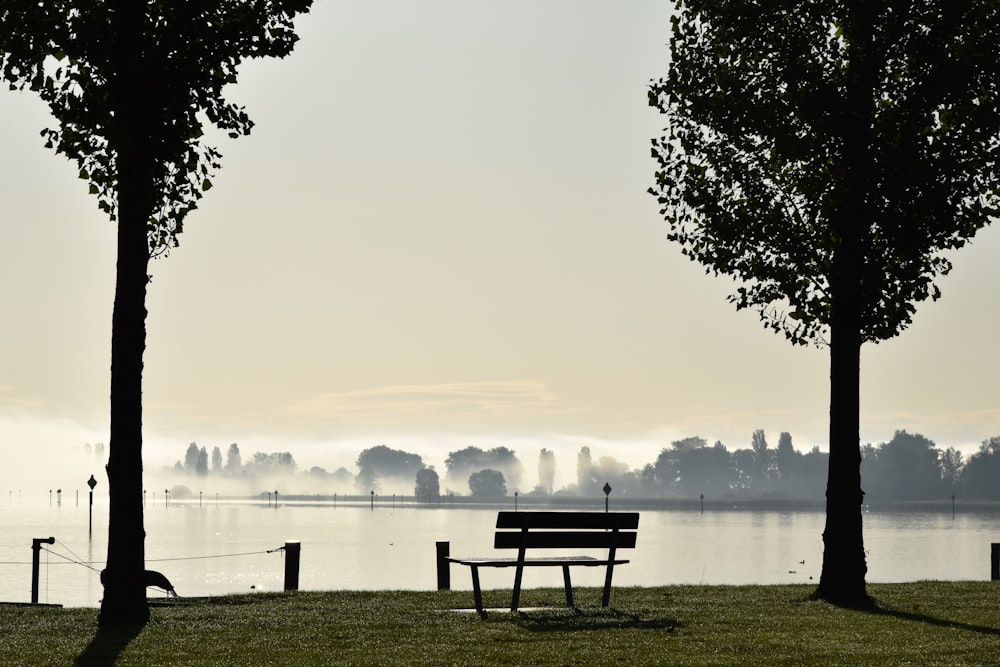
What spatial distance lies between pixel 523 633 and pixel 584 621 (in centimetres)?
166

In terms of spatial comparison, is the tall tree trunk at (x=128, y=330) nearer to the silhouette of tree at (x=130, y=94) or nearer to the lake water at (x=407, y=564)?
the silhouette of tree at (x=130, y=94)

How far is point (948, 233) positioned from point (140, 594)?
559 inches

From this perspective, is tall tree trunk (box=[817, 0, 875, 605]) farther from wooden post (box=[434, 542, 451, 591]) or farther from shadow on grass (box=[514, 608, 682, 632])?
wooden post (box=[434, 542, 451, 591])

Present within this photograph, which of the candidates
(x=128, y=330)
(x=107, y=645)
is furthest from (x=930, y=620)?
(x=128, y=330)

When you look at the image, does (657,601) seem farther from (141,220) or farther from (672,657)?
(141,220)

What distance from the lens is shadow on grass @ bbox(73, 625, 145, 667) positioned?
493 inches

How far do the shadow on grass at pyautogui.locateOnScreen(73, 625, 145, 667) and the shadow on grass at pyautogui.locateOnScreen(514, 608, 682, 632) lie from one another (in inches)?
184

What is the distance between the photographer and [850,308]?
2095 centimetres

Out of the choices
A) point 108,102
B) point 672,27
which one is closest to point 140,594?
point 108,102

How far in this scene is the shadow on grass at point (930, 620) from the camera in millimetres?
15414

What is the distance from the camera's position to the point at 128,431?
16.7 meters

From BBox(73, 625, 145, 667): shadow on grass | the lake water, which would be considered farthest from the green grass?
the lake water

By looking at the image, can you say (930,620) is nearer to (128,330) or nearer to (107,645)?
Answer: (107,645)

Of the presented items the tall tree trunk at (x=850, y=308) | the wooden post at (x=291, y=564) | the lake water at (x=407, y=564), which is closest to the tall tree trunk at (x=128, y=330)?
the wooden post at (x=291, y=564)
